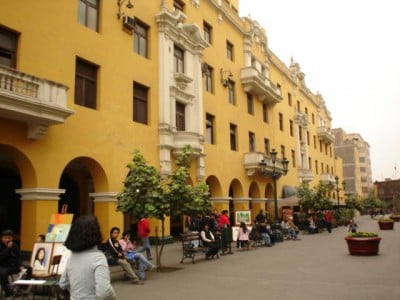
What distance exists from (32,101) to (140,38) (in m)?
9.05

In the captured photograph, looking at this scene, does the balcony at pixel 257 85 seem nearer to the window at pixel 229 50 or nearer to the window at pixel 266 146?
the window at pixel 229 50

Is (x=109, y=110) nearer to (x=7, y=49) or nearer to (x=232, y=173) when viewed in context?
(x=7, y=49)

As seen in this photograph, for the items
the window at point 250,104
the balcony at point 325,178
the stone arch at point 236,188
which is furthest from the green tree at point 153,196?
the balcony at point 325,178

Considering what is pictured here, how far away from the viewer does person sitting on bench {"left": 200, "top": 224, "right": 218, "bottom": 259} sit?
15.0 meters

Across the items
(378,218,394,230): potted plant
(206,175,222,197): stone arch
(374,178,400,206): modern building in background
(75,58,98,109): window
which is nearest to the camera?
(75,58,98,109): window

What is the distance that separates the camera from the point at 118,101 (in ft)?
57.3

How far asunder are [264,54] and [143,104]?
18868 millimetres

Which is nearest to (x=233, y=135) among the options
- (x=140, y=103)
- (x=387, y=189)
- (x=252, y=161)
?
(x=252, y=161)

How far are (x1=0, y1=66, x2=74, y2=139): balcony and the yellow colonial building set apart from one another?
0.12 ft

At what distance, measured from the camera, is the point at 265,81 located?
1259 inches

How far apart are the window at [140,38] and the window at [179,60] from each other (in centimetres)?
247

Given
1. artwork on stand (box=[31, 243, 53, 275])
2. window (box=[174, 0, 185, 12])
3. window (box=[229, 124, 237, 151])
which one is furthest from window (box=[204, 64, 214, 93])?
artwork on stand (box=[31, 243, 53, 275])

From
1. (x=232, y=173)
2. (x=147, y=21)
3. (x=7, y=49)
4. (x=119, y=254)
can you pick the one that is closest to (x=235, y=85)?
(x=232, y=173)

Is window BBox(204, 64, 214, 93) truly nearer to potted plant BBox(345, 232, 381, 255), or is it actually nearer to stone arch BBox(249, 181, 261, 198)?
stone arch BBox(249, 181, 261, 198)
